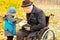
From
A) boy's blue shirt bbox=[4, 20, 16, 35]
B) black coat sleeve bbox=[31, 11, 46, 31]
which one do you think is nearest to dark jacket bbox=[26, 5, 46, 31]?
black coat sleeve bbox=[31, 11, 46, 31]

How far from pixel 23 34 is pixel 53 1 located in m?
11.9

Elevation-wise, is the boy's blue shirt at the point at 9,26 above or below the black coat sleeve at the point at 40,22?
below

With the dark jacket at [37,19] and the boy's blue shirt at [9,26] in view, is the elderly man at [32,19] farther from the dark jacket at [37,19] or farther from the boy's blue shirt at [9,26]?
the boy's blue shirt at [9,26]

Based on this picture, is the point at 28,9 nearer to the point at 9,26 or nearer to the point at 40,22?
the point at 40,22

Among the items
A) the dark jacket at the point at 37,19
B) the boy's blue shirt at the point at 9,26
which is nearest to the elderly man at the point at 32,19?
the dark jacket at the point at 37,19

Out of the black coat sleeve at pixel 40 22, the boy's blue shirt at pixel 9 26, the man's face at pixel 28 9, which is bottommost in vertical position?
the boy's blue shirt at pixel 9 26

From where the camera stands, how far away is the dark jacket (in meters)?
5.61

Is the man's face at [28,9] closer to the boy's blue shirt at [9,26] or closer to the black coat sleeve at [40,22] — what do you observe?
the black coat sleeve at [40,22]

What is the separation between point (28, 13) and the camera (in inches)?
225

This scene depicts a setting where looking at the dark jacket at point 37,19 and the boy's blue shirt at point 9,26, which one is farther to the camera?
the boy's blue shirt at point 9,26

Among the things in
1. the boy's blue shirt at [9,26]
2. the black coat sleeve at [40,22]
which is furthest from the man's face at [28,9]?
the boy's blue shirt at [9,26]

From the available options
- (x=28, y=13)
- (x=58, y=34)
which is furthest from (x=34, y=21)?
(x=58, y=34)

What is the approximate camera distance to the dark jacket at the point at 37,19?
18.4ft

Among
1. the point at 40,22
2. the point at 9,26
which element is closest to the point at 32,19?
the point at 40,22
